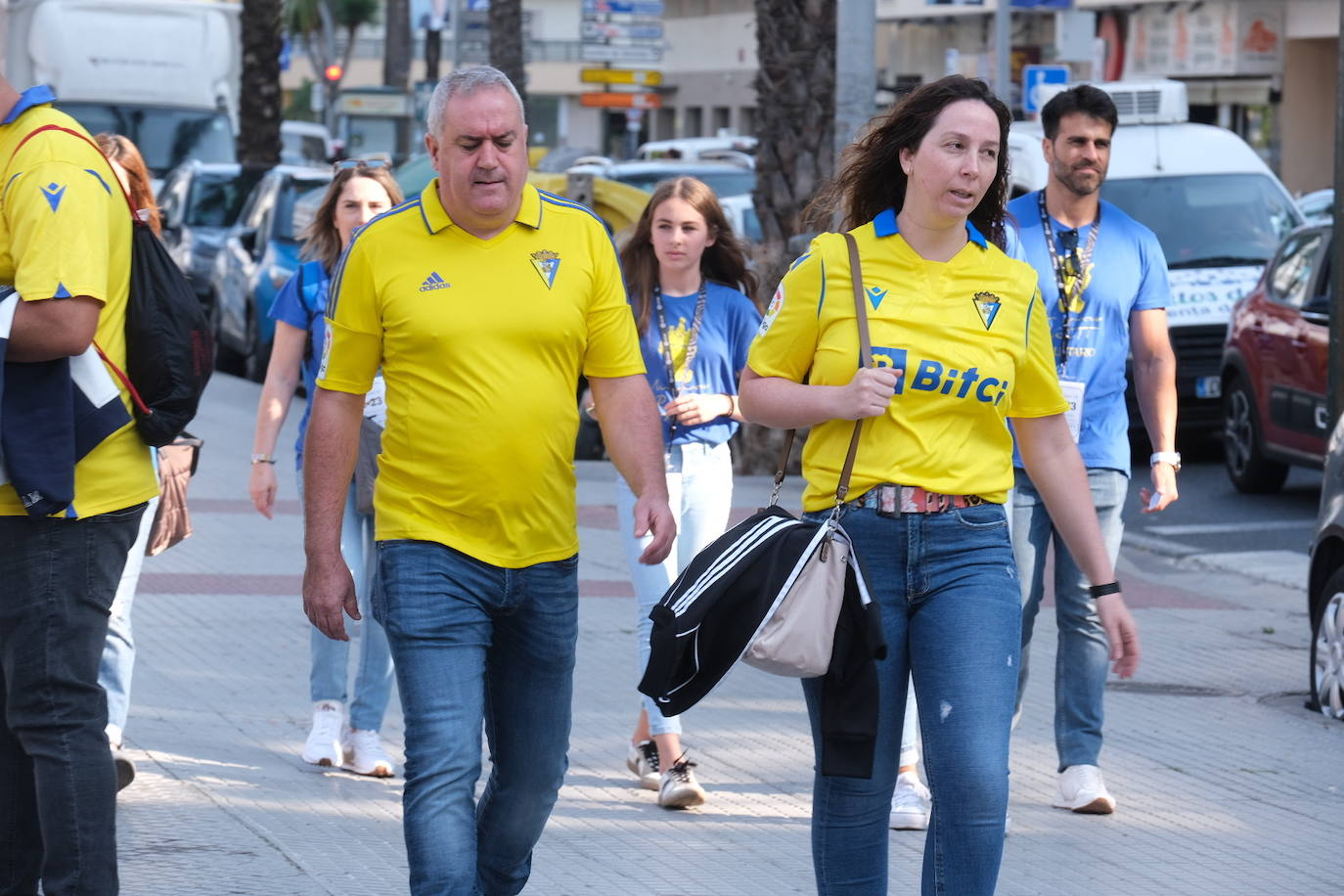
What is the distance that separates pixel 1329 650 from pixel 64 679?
490cm

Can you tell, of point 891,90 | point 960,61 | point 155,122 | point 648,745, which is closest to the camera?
point 648,745

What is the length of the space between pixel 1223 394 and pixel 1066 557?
341 inches

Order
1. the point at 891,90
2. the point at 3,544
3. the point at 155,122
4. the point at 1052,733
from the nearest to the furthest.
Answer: the point at 3,544 → the point at 1052,733 → the point at 155,122 → the point at 891,90

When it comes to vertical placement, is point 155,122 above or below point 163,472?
above

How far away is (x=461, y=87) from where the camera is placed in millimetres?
4262

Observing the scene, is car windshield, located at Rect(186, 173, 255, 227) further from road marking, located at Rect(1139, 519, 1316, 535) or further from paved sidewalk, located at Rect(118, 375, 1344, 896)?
paved sidewalk, located at Rect(118, 375, 1344, 896)

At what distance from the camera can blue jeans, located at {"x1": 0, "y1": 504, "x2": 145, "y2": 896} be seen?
13.9 ft

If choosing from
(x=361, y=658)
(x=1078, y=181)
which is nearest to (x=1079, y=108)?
(x=1078, y=181)

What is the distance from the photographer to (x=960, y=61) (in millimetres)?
46938

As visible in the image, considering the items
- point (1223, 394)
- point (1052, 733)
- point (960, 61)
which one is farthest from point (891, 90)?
point (1052, 733)

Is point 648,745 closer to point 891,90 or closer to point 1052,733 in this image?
point 1052,733

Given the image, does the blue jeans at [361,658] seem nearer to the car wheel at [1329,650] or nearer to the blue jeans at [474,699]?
the blue jeans at [474,699]

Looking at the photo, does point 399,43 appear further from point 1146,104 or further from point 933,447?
point 933,447

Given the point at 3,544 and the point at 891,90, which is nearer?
the point at 3,544
